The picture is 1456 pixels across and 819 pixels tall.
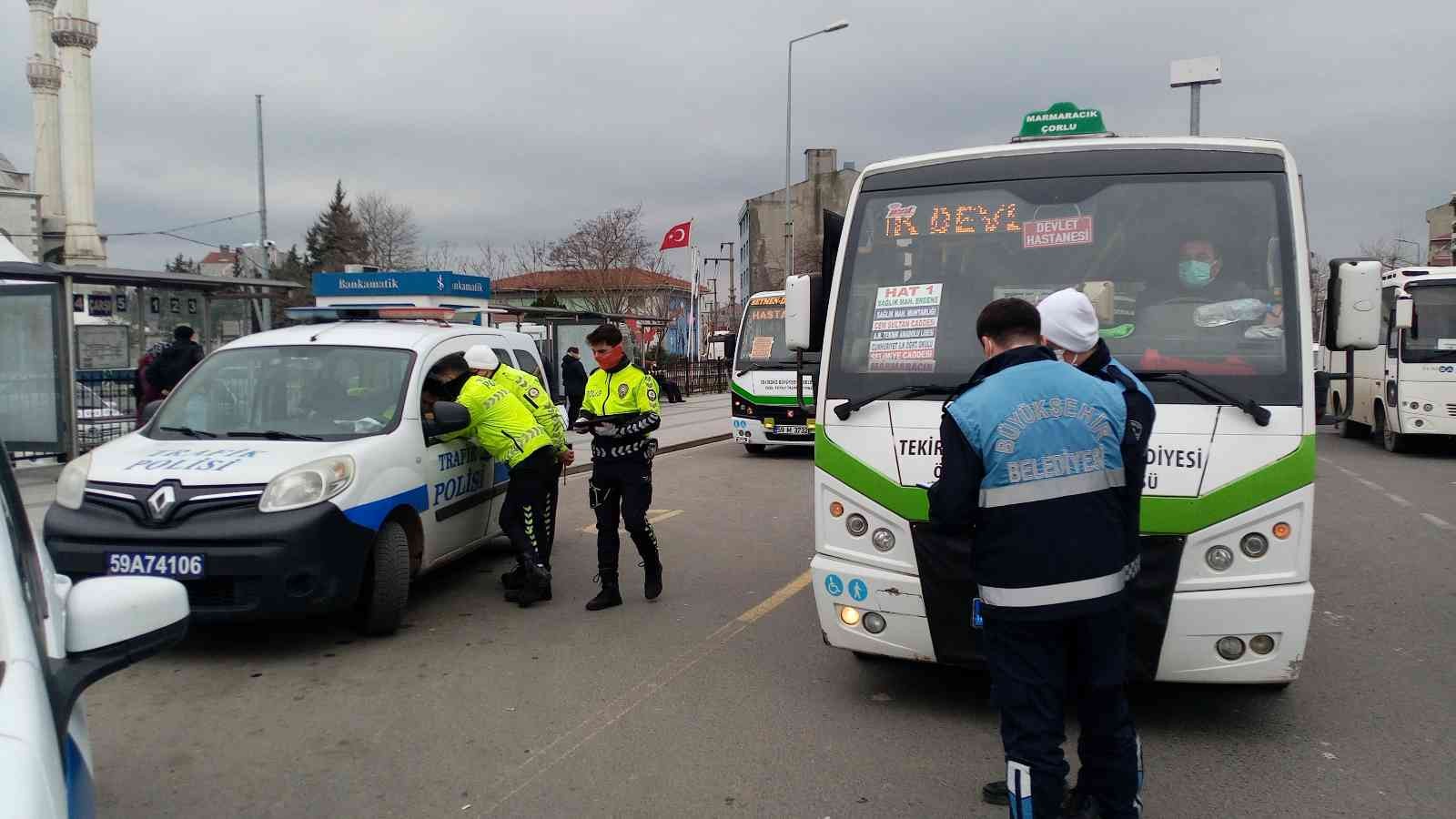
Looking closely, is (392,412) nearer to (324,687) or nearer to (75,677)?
(324,687)

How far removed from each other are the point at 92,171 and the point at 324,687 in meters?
52.9

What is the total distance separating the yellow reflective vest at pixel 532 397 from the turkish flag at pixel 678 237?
2505 centimetres

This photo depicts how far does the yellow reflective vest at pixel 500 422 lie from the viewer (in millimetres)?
6895

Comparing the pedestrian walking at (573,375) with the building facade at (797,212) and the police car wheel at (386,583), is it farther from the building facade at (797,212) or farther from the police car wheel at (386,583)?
the building facade at (797,212)

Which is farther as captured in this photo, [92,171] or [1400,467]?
[92,171]

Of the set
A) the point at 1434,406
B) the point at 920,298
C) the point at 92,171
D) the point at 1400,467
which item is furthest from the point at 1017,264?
the point at 92,171

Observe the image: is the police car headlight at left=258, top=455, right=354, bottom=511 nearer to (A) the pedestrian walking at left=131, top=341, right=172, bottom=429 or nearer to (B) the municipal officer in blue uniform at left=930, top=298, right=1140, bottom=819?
(B) the municipal officer in blue uniform at left=930, top=298, right=1140, bottom=819

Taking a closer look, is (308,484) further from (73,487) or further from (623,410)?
(623,410)

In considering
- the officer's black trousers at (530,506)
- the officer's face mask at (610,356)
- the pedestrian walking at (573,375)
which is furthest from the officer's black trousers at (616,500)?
the pedestrian walking at (573,375)

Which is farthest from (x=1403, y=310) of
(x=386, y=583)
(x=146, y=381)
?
(x=146, y=381)

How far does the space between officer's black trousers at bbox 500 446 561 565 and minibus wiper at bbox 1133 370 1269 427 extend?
154 inches

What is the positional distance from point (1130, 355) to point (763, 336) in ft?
38.4

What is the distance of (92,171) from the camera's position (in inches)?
1918

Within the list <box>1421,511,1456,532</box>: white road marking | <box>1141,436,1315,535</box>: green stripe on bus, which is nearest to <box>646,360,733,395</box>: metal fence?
<box>1421,511,1456,532</box>: white road marking
